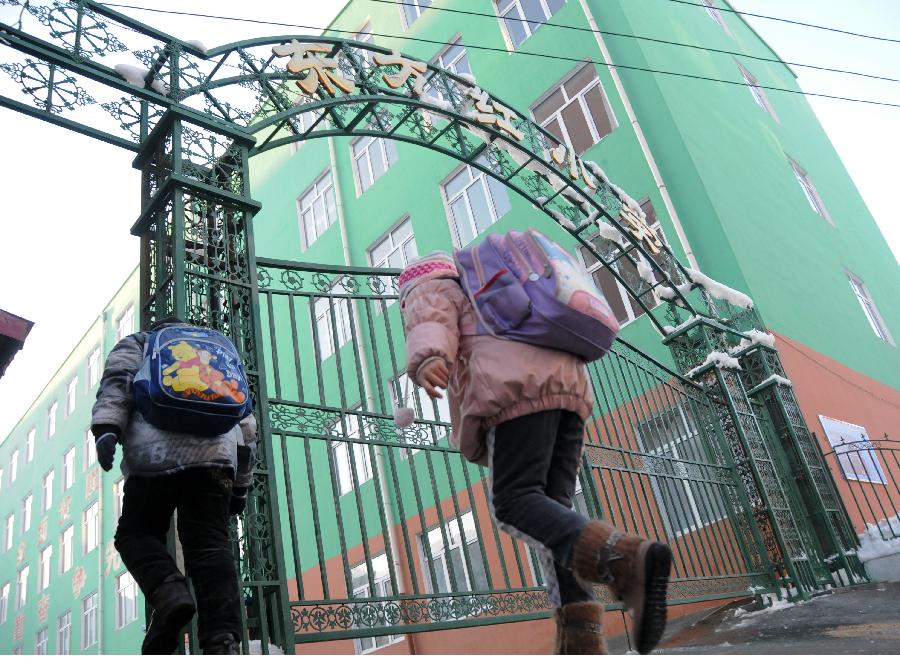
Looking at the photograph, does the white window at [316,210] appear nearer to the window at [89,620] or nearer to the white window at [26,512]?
the window at [89,620]

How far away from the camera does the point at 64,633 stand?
23.3 m

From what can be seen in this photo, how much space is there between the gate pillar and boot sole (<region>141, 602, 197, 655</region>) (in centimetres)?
93

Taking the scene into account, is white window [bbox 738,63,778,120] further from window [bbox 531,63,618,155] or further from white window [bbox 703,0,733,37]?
window [bbox 531,63,618,155]

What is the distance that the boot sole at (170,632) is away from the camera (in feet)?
8.15

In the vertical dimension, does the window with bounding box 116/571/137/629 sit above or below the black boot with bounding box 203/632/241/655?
above

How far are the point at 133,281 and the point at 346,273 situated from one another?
2070 cm

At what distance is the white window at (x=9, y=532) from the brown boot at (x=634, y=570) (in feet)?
107

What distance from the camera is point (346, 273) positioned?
16.0ft

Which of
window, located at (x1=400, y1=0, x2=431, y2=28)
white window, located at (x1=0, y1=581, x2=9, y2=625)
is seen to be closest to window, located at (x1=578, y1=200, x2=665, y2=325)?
window, located at (x1=400, y1=0, x2=431, y2=28)

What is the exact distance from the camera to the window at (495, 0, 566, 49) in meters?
14.4

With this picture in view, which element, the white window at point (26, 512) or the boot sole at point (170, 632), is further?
the white window at point (26, 512)

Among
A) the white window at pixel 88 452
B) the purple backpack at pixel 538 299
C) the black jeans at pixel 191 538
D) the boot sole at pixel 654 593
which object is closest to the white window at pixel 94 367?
the white window at pixel 88 452

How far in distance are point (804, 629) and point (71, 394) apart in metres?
26.4

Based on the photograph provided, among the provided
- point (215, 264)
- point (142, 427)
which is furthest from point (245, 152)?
point (142, 427)
